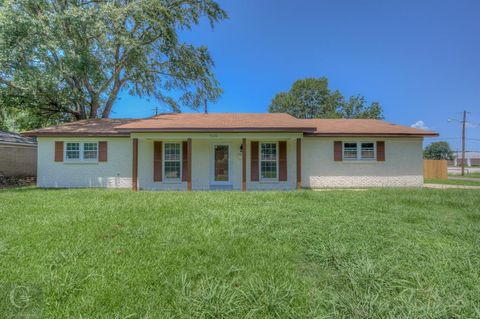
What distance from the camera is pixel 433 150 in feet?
290

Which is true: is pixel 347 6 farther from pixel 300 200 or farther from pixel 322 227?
pixel 322 227

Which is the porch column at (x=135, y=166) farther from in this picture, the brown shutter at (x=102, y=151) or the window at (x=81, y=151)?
the window at (x=81, y=151)

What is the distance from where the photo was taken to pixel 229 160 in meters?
12.6

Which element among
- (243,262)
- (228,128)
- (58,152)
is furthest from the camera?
(58,152)

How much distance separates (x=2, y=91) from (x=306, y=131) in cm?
1641

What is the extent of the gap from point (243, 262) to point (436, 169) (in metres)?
21.9

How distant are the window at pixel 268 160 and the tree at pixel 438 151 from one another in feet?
285

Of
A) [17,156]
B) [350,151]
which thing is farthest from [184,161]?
[17,156]

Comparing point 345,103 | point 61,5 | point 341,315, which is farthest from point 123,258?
point 345,103

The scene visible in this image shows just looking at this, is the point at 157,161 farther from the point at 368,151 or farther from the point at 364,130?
the point at 368,151

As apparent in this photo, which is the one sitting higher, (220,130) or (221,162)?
(220,130)

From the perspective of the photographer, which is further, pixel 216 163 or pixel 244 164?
pixel 216 163

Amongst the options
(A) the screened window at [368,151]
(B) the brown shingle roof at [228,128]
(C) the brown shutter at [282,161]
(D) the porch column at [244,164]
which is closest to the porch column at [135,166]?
(B) the brown shingle roof at [228,128]

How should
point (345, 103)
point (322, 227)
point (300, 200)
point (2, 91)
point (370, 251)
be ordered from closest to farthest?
1. point (370, 251)
2. point (322, 227)
3. point (300, 200)
4. point (2, 91)
5. point (345, 103)
